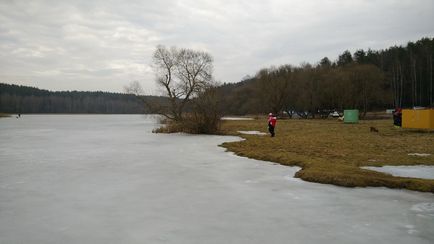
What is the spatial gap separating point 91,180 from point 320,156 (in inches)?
342

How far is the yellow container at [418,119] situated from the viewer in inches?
1022

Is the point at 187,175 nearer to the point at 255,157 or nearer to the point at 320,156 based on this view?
the point at 255,157

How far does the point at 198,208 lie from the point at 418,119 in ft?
81.4

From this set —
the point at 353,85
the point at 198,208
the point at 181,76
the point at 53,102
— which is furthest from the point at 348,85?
the point at 53,102

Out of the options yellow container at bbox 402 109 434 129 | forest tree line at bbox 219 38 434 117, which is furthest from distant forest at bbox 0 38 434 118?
yellow container at bbox 402 109 434 129

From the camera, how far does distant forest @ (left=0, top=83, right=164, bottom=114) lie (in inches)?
5915

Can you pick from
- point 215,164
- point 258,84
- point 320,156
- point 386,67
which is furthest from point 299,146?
point 386,67

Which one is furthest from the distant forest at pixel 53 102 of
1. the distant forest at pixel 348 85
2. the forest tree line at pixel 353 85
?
the forest tree line at pixel 353 85

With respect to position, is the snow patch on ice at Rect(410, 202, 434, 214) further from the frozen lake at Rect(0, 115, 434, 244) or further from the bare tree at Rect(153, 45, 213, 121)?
the bare tree at Rect(153, 45, 213, 121)

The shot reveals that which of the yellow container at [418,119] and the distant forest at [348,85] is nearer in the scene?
the yellow container at [418,119]

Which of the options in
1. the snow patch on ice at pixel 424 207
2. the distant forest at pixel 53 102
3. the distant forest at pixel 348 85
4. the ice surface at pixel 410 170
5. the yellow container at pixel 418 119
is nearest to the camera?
the snow patch on ice at pixel 424 207

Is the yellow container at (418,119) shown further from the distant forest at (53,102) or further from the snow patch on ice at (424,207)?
the distant forest at (53,102)

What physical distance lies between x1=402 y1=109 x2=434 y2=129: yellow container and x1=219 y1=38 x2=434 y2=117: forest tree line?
27.2 metres

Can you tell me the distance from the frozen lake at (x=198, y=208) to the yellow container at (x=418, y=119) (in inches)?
737
